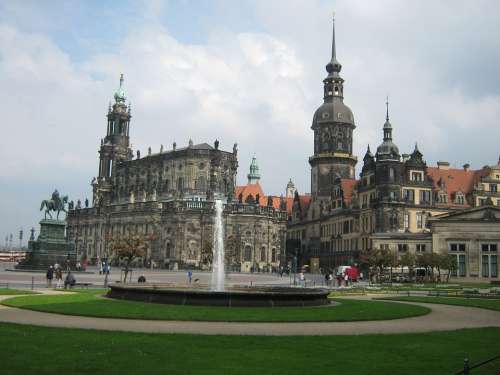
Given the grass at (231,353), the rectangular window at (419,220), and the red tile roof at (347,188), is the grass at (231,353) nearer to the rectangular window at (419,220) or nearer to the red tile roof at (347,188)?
the rectangular window at (419,220)

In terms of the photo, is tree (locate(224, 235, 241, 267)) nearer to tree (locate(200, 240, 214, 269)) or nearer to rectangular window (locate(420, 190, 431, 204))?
tree (locate(200, 240, 214, 269))

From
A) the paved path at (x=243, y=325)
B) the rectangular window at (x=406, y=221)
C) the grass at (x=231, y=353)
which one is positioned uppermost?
the rectangular window at (x=406, y=221)

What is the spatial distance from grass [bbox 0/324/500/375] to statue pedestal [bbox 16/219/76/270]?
51.3m

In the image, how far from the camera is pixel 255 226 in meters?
108

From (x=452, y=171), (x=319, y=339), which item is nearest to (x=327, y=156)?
(x=452, y=171)

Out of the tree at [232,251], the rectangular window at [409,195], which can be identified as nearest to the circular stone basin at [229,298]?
the rectangular window at [409,195]

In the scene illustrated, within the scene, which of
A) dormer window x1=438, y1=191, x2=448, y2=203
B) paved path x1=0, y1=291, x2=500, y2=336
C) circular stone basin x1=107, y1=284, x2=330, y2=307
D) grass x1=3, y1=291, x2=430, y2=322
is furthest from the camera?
dormer window x1=438, y1=191, x2=448, y2=203

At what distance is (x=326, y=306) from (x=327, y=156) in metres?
84.7

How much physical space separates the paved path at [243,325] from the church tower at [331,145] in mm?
87827

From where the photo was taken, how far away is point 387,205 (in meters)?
79.2

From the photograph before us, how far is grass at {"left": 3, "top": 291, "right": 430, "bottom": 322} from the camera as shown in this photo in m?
20.9

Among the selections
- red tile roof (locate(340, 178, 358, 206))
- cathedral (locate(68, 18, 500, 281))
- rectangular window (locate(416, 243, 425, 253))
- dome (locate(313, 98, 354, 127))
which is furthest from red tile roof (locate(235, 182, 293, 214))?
rectangular window (locate(416, 243, 425, 253))

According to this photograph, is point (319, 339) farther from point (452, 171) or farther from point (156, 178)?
point (156, 178)

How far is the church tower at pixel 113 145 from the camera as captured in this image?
13575cm
